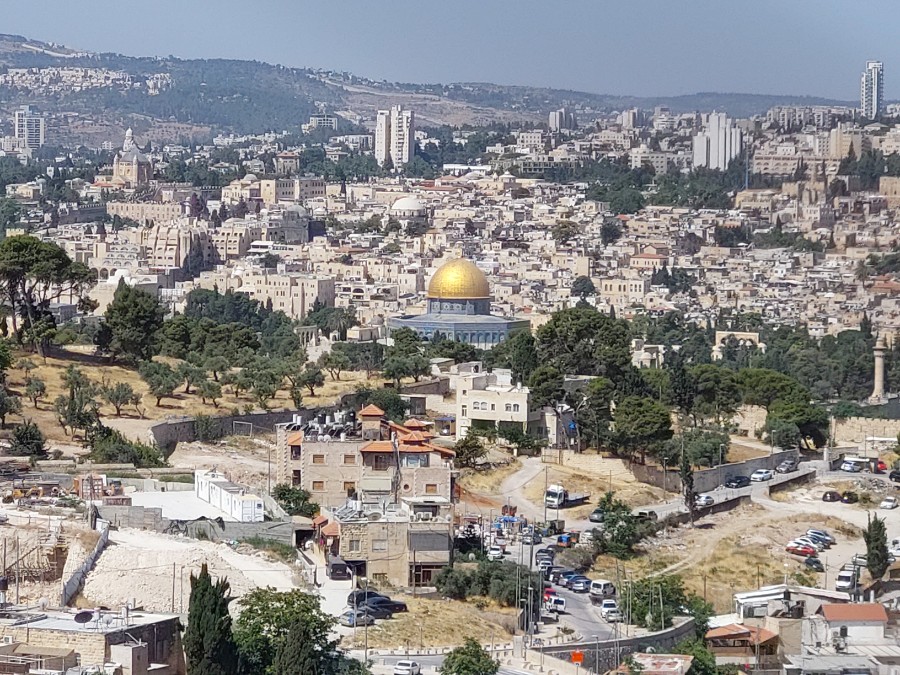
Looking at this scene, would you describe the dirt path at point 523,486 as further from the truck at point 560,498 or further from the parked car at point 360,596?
the parked car at point 360,596

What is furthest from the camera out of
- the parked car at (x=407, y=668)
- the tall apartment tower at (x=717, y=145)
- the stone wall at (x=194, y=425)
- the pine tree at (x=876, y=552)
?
the tall apartment tower at (x=717, y=145)

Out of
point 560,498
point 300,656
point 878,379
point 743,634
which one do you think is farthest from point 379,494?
point 878,379

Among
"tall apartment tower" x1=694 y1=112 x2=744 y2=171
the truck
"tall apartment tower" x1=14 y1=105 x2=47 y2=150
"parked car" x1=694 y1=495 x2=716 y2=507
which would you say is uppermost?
"tall apartment tower" x1=14 y1=105 x2=47 y2=150

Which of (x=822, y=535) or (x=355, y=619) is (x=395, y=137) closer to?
(x=822, y=535)

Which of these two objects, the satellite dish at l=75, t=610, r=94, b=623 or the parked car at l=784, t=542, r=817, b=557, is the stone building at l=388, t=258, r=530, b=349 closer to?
the parked car at l=784, t=542, r=817, b=557

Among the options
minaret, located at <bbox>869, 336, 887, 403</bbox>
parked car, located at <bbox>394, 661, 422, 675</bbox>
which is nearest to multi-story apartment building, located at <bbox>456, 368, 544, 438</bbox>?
parked car, located at <bbox>394, 661, 422, 675</bbox>

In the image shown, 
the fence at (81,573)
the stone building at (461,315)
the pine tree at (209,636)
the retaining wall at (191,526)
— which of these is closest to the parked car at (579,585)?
the retaining wall at (191,526)
